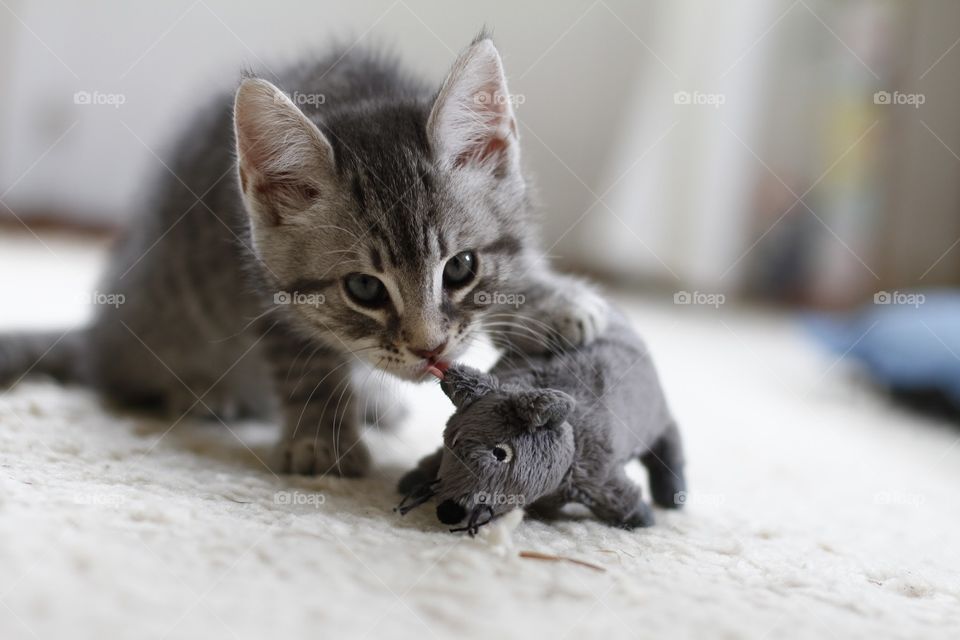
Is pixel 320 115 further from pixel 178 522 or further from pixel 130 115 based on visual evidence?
pixel 130 115

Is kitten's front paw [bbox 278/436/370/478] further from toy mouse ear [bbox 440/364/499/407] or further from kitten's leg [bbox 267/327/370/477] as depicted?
toy mouse ear [bbox 440/364/499/407]

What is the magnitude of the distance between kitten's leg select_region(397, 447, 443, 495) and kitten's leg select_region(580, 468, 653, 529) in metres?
0.22

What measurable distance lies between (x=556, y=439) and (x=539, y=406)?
7 cm

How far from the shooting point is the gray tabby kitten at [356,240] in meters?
1.29

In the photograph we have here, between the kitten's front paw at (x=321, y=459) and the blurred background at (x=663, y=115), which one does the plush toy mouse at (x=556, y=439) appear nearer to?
the kitten's front paw at (x=321, y=459)

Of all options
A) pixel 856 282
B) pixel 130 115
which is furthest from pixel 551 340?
pixel 130 115

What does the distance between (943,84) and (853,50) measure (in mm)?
438

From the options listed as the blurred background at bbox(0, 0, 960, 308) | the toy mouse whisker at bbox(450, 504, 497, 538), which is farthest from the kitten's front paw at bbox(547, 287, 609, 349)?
the blurred background at bbox(0, 0, 960, 308)

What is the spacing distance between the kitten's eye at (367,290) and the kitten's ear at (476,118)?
0.75ft

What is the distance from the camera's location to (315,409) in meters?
1.53

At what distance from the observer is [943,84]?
3.91 meters

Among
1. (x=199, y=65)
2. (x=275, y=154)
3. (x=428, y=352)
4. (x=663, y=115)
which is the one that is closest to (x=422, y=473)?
(x=428, y=352)

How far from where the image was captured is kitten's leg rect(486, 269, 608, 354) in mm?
1307

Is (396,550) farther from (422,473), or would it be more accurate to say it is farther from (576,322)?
(576,322)
